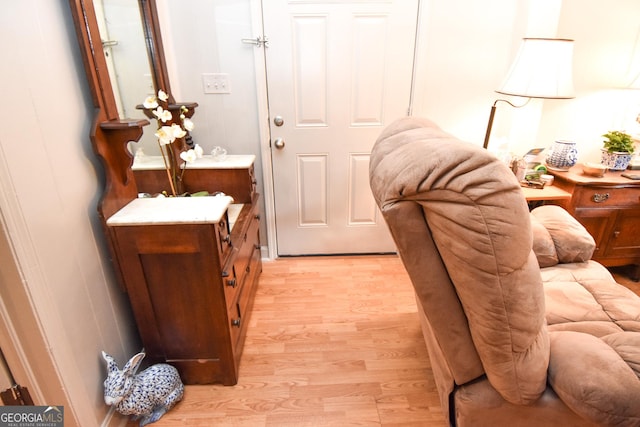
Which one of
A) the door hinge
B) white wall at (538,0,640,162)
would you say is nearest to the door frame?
the door hinge

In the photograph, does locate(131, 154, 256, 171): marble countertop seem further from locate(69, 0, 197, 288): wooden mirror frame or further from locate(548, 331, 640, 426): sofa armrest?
locate(548, 331, 640, 426): sofa armrest

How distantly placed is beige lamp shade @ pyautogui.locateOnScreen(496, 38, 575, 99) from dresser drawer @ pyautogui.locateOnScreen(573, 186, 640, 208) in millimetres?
570

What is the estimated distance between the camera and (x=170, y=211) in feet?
4.27

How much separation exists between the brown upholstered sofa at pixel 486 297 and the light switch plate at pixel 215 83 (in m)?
1.35

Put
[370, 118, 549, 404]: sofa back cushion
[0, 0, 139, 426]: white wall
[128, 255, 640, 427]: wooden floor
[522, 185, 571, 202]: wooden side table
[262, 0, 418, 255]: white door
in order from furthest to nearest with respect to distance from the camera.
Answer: [262, 0, 418, 255]: white door, [522, 185, 571, 202]: wooden side table, [128, 255, 640, 427]: wooden floor, [0, 0, 139, 426]: white wall, [370, 118, 549, 404]: sofa back cushion

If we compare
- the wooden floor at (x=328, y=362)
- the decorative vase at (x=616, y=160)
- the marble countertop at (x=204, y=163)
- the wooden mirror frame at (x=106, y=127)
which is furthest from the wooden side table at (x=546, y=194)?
the wooden mirror frame at (x=106, y=127)

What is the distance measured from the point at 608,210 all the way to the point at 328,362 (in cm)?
184

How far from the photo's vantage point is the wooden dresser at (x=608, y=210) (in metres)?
1.96

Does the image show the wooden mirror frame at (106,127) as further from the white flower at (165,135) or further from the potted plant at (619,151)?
the potted plant at (619,151)

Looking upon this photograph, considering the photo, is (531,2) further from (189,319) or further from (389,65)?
(189,319)

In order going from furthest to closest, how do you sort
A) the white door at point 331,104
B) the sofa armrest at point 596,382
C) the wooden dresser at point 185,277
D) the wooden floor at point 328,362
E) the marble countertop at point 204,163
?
the white door at point 331,104
the marble countertop at point 204,163
the wooden floor at point 328,362
the wooden dresser at point 185,277
the sofa armrest at point 596,382

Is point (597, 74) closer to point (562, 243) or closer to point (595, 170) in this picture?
point (595, 170)

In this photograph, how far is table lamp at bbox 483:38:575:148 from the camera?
174 cm

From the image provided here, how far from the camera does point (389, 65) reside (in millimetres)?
2154
